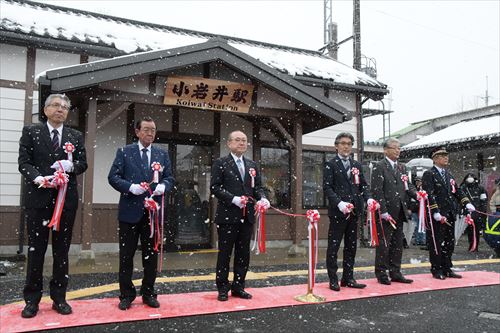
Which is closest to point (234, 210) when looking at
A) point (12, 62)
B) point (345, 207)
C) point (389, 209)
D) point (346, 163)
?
point (345, 207)

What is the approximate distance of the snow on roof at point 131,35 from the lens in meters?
8.54

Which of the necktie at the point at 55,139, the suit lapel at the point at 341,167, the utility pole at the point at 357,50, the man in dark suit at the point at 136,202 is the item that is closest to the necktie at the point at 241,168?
the man in dark suit at the point at 136,202

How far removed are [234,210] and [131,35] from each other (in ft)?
22.8

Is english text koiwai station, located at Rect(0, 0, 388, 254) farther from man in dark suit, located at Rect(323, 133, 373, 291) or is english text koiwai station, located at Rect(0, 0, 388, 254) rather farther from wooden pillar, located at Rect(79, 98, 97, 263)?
man in dark suit, located at Rect(323, 133, 373, 291)

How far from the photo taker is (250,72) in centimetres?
795

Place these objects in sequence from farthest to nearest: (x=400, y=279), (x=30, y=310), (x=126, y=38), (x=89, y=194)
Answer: (x=126, y=38) < (x=89, y=194) < (x=400, y=279) < (x=30, y=310)

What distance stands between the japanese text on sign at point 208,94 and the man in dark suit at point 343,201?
3305 mm

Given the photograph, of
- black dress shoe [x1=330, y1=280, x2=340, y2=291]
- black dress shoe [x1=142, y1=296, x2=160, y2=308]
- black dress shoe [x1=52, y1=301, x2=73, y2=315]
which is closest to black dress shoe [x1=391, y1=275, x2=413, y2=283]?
black dress shoe [x1=330, y1=280, x2=340, y2=291]

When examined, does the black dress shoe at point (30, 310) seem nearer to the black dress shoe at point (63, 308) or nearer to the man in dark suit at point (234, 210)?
the black dress shoe at point (63, 308)

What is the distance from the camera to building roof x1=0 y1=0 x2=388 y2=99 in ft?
27.2

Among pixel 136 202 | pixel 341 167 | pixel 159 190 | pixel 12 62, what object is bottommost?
pixel 136 202

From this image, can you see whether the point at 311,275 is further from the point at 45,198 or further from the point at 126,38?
the point at 126,38

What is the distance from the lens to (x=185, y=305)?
437 cm

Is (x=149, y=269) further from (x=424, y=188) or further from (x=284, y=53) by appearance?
(x=284, y=53)
